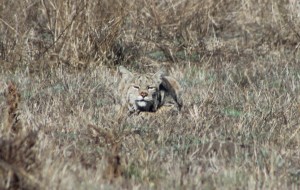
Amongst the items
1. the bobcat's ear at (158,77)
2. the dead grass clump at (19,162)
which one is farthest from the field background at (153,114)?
the bobcat's ear at (158,77)

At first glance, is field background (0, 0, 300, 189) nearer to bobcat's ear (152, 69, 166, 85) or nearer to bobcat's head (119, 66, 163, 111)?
bobcat's head (119, 66, 163, 111)

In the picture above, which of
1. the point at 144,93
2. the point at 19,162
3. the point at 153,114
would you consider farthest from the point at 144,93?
the point at 19,162

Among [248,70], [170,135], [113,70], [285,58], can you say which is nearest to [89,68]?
[113,70]

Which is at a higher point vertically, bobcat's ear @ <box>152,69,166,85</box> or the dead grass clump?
bobcat's ear @ <box>152,69,166,85</box>

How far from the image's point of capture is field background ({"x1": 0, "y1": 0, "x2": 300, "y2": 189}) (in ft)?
19.9

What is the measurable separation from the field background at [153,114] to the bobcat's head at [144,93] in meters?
0.21

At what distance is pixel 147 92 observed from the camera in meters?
8.11

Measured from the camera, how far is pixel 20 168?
5.46 meters

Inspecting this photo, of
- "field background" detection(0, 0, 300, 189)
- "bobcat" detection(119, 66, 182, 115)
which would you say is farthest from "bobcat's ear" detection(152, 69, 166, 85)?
"field background" detection(0, 0, 300, 189)

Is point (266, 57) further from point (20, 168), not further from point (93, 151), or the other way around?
point (20, 168)

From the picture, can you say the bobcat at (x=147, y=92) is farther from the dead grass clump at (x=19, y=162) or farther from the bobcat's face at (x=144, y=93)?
the dead grass clump at (x=19, y=162)

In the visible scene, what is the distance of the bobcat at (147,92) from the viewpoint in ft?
26.7

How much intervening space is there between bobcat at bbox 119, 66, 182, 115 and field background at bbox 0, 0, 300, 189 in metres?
0.18

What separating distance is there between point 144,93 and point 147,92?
3 cm
